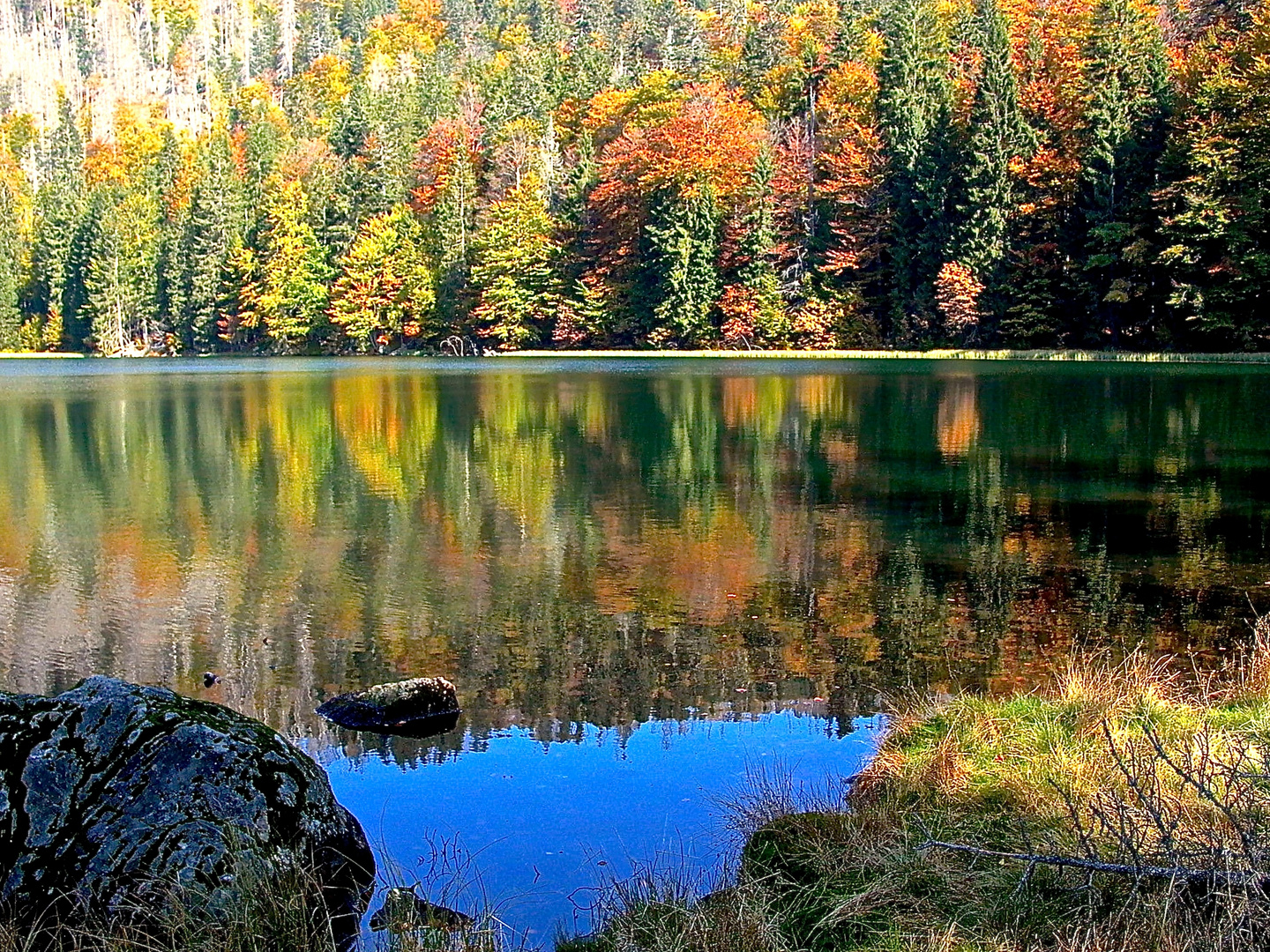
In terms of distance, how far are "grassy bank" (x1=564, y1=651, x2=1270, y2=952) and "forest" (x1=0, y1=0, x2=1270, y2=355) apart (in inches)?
1882

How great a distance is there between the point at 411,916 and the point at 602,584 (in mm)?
7521

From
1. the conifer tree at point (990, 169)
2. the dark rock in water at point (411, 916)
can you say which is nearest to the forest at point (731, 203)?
the conifer tree at point (990, 169)

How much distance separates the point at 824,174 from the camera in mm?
74000

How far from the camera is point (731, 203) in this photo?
249ft

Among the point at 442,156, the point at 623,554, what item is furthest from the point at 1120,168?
the point at 442,156

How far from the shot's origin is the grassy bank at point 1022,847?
412cm

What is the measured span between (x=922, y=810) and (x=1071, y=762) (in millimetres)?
909

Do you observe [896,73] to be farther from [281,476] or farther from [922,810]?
[922,810]

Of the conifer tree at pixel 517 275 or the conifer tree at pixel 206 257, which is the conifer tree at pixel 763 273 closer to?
the conifer tree at pixel 517 275

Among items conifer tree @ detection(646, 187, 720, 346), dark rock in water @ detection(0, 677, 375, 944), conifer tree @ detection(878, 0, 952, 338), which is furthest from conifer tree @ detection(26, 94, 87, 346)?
dark rock in water @ detection(0, 677, 375, 944)

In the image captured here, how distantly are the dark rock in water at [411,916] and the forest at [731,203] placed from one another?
166ft

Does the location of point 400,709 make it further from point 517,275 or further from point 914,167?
point 517,275

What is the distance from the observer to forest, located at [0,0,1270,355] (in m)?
54.8

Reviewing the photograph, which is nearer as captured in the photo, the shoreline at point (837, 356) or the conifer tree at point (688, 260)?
the shoreline at point (837, 356)
